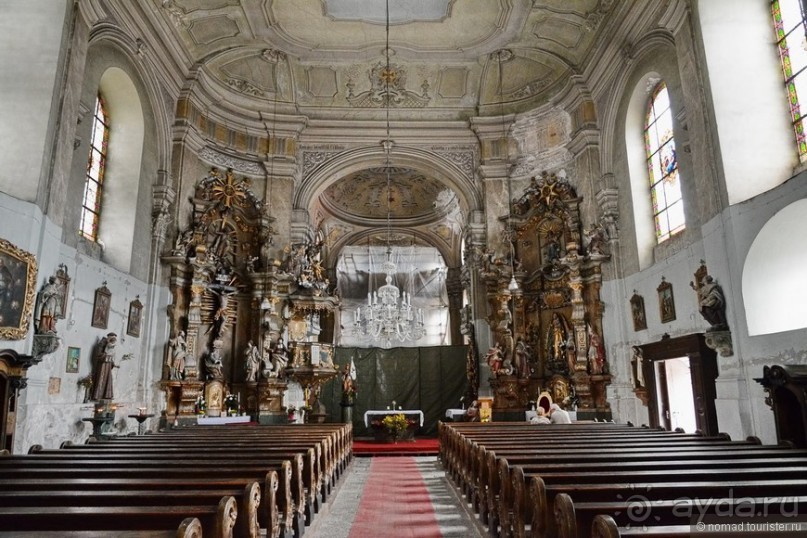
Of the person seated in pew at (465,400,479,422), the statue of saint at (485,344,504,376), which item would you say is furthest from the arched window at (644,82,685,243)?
the person seated in pew at (465,400,479,422)

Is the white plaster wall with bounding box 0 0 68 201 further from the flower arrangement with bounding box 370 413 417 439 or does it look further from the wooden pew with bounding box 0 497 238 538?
the flower arrangement with bounding box 370 413 417 439

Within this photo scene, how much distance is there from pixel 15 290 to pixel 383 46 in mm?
11804

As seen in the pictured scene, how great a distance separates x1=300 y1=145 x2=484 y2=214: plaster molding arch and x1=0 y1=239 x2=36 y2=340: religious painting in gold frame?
9389 mm

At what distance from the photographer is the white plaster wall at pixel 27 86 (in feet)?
26.1

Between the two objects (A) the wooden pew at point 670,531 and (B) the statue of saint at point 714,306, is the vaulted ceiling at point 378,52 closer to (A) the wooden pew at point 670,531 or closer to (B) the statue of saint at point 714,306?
(B) the statue of saint at point 714,306

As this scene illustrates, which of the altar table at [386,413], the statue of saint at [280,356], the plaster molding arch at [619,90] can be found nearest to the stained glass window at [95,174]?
the statue of saint at [280,356]

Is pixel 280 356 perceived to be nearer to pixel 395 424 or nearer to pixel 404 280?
pixel 395 424

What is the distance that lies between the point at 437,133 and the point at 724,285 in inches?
427

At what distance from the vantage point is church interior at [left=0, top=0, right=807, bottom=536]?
7.90m

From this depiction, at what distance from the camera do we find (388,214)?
14977 millimetres

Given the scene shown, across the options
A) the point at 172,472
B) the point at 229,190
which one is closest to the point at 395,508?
the point at 172,472

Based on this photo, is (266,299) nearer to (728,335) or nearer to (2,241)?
(2,241)

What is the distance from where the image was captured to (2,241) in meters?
7.11

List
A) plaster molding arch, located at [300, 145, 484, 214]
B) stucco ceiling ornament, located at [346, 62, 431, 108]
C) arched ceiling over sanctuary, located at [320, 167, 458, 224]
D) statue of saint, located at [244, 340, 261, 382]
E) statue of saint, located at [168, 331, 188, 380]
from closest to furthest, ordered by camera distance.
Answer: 1. statue of saint, located at [168, 331, 188, 380]
2. statue of saint, located at [244, 340, 261, 382]
3. stucco ceiling ornament, located at [346, 62, 431, 108]
4. plaster molding arch, located at [300, 145, 484, 214]
5. arched ceiling over sanctuary, located at [320, 167, 458, 224]
